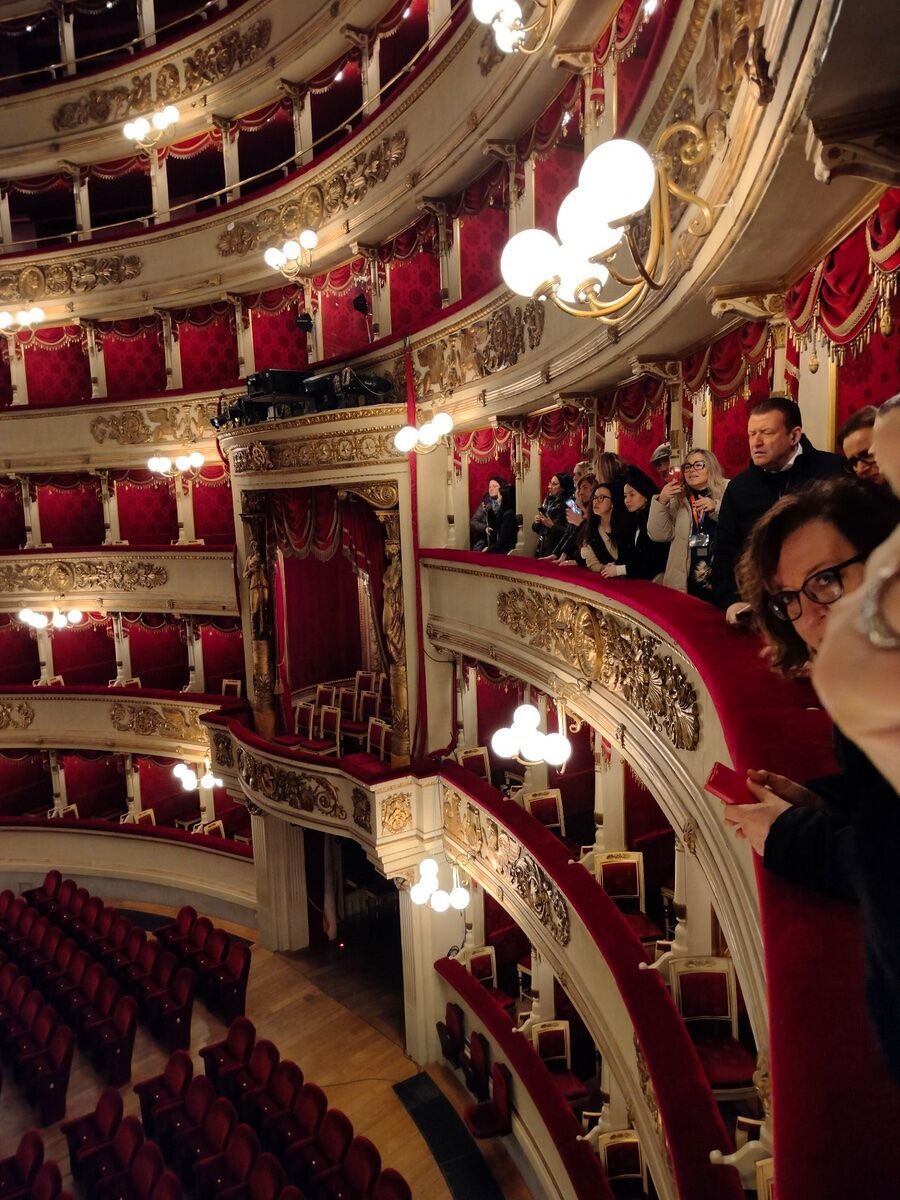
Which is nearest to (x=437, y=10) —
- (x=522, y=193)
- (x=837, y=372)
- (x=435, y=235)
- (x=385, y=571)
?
(x=435, y=235)

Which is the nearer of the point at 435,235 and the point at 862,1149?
the point at 862,1149

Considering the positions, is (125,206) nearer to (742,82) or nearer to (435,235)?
(435,235)

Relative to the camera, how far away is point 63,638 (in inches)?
569

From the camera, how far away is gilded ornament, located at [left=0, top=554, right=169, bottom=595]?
12875 millimetres

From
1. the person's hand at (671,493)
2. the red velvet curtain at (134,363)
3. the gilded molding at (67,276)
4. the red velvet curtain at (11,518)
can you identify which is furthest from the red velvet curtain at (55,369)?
the person's hand at (671,493)

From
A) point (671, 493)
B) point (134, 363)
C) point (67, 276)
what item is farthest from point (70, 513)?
point (671, 493)

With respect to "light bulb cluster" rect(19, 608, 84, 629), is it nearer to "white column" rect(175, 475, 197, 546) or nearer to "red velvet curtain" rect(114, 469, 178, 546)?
"red velvet curtain" rect(114, 469, 178, 546)

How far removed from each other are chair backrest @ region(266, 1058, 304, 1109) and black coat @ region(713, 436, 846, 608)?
23.0 feet

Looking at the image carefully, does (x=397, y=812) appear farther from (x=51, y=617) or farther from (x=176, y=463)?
(x=51, y=617)

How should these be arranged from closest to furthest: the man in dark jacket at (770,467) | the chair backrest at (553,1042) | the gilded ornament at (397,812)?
1. the man in dark jacket at (770,467)
2. the chair backrest at (553,1042)
3. the gilded ornament at (397,812)

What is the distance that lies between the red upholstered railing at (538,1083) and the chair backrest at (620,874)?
73.4 inches

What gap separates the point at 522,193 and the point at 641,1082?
7.40 m

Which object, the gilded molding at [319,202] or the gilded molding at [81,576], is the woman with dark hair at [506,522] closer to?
the gilded molding at [319,202]

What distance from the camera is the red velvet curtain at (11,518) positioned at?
46.9 feet
